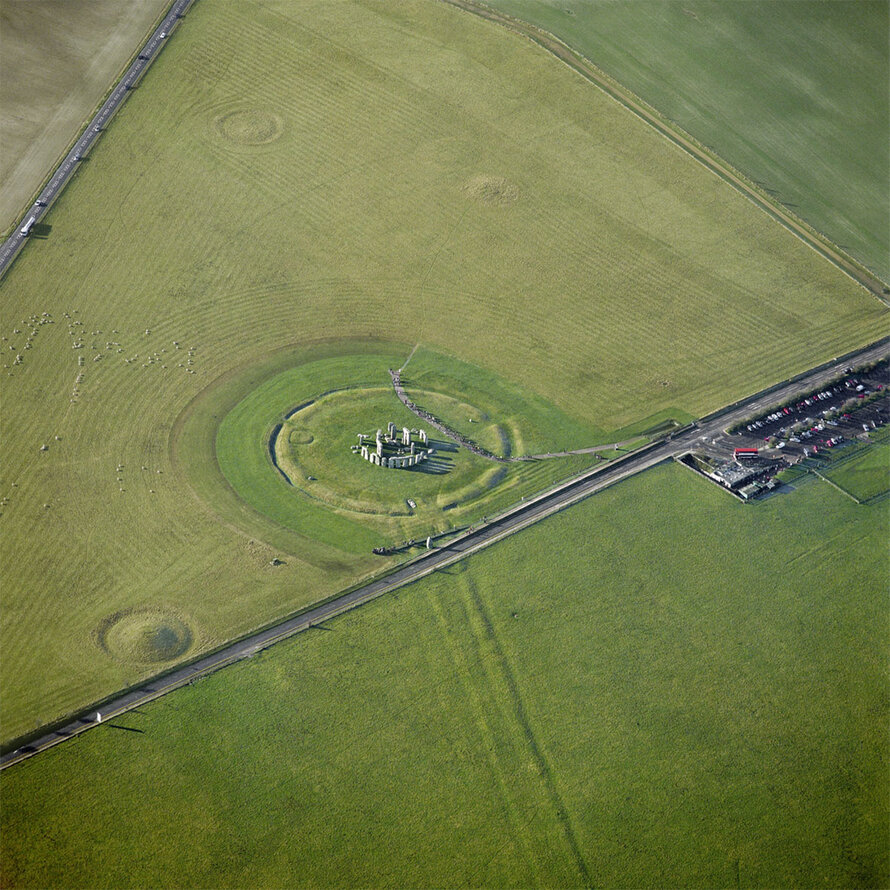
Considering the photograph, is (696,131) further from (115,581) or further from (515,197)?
(115,581)

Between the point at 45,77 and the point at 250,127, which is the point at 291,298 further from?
the point at 45,77

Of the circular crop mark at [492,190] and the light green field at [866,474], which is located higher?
the circular crop mark at [492,190]

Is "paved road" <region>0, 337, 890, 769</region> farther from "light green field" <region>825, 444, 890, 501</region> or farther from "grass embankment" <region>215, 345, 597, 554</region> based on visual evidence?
"light green field" <region>825, 444, 890, 501</region>

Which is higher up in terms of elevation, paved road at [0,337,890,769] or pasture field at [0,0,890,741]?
pasture field at [0,0,890,741]

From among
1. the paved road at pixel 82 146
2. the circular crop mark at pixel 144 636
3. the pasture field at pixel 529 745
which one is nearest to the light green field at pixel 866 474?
the pasture field at pixel 529 745

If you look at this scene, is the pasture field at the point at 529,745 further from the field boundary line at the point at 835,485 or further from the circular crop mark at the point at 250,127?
the circular crop mark at the point at 250,127

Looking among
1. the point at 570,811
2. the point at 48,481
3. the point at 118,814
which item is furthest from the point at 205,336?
the point at 570,811

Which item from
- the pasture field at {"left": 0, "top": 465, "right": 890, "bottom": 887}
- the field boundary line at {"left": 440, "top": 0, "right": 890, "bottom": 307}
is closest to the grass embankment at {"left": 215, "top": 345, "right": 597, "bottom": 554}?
the pasture field at {"left": 0, "top": 465, "right": 890, "bottom": 887}
